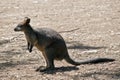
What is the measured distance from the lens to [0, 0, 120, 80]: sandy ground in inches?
271

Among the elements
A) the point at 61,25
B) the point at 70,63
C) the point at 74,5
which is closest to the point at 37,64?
the point at 70,63

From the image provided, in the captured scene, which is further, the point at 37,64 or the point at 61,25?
the point at 61,25

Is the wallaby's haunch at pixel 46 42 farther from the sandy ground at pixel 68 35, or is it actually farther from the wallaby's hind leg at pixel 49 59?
the sandy ground at pixel 68 35

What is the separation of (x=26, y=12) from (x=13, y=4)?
192 centimetres

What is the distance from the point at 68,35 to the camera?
33.0ft

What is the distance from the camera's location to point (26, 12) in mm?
13789

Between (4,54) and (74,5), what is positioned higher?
(4,54)

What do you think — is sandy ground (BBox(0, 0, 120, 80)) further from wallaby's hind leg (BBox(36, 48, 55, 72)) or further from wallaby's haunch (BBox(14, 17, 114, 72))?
wallaby's haunch (BBox(14, 17, 114, 72))

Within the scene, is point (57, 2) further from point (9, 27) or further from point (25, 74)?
point (25, 74)

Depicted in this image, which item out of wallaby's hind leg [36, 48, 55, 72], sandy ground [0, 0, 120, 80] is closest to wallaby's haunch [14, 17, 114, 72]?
wallaby's hind leg [36, 48, 55, 72]

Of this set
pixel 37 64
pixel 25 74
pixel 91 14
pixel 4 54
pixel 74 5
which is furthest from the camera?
pixel 74 5

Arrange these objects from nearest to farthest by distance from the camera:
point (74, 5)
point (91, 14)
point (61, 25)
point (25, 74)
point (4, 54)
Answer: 1. point (25, 74)
2. point (4, 54)
3. point (61, 25)
4. point (91, 14)
5. point (74, 5)

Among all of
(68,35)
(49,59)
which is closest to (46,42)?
Result: (49,59)

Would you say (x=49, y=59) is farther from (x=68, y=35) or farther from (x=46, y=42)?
(x=68, y=35)
